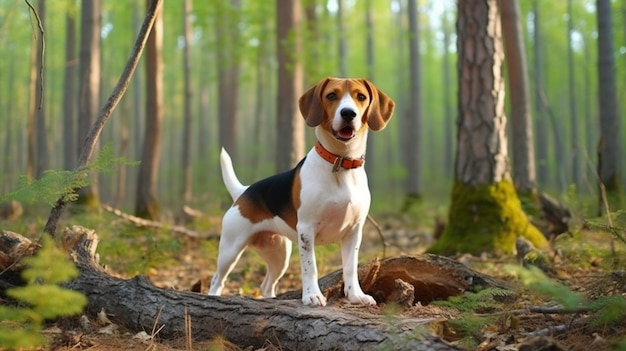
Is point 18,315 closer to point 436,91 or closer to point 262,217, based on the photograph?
point 262,217

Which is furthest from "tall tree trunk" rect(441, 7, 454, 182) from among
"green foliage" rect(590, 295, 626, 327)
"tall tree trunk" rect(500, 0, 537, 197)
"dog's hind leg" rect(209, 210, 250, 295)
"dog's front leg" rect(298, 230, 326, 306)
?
"green foliage" rect(590, 295, 626, 327)

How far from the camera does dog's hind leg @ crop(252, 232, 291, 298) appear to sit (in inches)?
204

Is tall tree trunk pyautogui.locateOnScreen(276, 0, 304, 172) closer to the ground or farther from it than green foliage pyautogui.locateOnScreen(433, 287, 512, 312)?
farther from it

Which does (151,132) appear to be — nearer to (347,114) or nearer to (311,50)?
(311,50)

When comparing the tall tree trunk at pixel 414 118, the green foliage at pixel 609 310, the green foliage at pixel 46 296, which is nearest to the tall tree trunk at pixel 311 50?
the tall tree trunk at pixel 414 118

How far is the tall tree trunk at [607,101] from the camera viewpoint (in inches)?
474

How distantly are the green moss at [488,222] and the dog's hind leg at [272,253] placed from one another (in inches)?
102

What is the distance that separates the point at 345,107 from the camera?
13.1 feet

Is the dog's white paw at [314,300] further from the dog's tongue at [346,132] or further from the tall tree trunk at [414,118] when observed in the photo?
the tall tree trunk at [414,118]

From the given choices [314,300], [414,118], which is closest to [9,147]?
[414,118]

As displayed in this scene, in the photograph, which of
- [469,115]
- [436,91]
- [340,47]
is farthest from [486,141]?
[436,91]

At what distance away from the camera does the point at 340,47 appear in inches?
901

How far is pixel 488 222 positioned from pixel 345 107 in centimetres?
378

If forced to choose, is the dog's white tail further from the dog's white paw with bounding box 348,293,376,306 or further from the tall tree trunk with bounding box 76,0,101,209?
the tall tree trunk with bounding box 76,0,101,209
